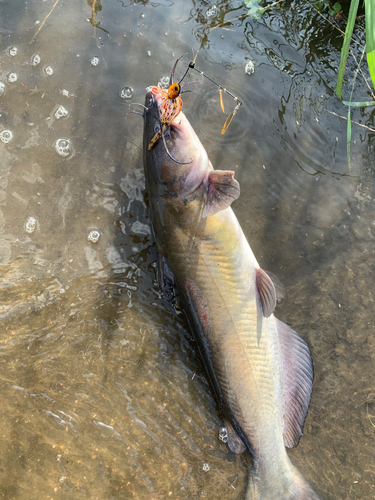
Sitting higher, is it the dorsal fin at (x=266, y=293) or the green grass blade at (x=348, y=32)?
the green grass blade at (x=348, y=32)

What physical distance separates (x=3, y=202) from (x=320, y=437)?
3.24 metres

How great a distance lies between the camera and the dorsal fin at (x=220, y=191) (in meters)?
2.25

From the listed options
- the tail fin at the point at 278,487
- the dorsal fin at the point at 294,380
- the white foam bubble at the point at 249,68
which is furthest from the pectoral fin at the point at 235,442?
the white foam bubble at the point at 249,68

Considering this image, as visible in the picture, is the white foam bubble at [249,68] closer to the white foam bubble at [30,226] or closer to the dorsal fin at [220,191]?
the dorsal fin at [220,191]

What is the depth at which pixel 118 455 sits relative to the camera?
8.94ft

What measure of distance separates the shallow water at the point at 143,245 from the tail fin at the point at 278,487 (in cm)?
15

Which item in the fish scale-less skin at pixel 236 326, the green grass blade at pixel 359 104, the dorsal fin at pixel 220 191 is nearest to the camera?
the dorsal fin at pixel 220 191

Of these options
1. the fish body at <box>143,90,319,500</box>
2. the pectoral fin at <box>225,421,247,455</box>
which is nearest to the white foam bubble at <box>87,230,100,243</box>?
the fish body at <box>143,90,319,500</box>

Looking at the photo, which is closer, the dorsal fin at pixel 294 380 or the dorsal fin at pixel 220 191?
the dorsal fin at pixel 220 191

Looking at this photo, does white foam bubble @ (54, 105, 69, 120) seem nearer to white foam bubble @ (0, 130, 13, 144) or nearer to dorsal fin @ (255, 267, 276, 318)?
white foam bubble @ (0, 130, 13, 144)

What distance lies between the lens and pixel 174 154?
89.4 inches

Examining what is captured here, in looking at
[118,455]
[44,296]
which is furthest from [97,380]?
[44,296]

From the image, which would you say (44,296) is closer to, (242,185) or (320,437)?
(242,185)

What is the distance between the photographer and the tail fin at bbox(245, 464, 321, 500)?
2.55 meters
